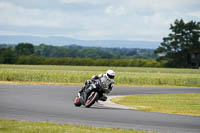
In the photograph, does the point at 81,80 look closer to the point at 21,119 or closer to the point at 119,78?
the point at 119,78

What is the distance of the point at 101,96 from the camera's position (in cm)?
2077

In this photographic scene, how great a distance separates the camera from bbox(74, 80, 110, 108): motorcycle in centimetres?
2042

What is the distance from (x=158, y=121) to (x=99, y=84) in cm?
439

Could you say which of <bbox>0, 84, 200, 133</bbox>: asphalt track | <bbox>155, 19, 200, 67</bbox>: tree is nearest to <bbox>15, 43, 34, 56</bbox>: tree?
<bbox>155, 19, 200, 67</bbox>: tree

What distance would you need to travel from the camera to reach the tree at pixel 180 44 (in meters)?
109

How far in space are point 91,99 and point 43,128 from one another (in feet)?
23.4

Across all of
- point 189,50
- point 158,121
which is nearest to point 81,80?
point 158,121

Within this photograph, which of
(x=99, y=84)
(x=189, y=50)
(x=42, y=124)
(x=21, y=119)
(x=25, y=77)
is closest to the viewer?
(x=42, y=124)

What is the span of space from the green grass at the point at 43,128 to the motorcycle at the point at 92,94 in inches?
224

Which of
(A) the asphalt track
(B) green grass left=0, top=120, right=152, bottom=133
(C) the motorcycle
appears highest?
(C) the motorcycle

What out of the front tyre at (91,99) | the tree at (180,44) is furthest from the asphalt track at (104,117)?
the tree at (180,44)

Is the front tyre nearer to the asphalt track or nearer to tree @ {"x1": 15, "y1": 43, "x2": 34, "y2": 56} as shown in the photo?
the asphalt track

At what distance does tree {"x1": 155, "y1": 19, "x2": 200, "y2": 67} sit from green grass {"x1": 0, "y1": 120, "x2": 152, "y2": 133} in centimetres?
9428

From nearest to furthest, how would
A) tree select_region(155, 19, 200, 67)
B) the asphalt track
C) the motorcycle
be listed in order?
the asphalt track < the motorcycle < tree select_region(155, 19, 200, 67)
